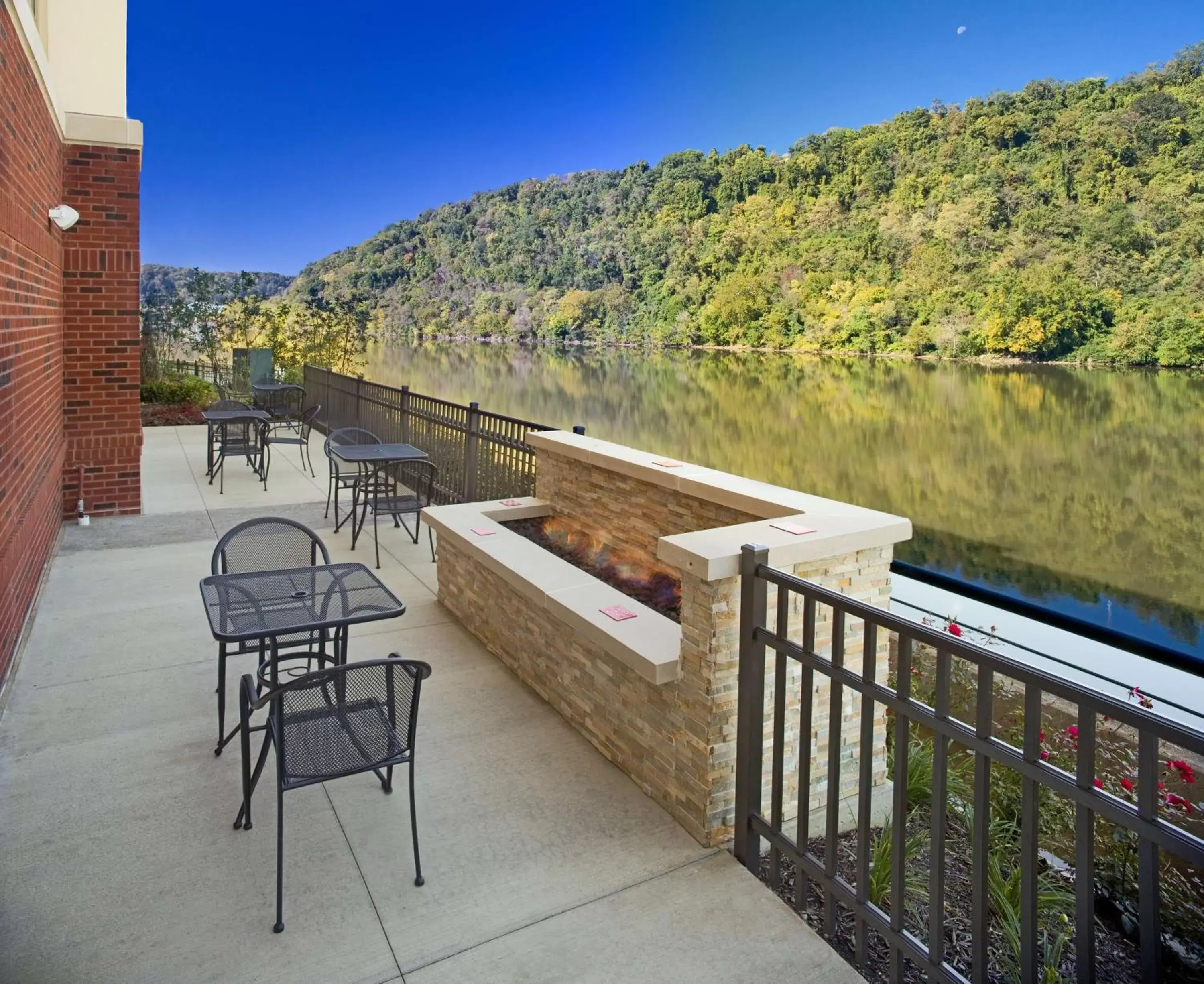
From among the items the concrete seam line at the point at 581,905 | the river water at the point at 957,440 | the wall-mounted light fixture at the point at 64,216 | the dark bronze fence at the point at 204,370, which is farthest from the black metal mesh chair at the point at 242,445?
the river water at the point at 957,440

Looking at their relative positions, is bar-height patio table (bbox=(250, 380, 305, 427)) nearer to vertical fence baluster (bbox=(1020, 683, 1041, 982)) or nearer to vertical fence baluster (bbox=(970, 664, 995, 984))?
vertical fence baluster (bbox=(970, 664, 995, 984))

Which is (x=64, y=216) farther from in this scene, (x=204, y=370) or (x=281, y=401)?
(x=204, y=370)

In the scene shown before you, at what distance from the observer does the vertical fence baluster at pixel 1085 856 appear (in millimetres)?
1501

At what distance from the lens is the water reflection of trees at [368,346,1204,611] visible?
34.7 meters

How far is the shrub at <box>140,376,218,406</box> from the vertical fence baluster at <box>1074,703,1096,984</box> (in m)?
16.7

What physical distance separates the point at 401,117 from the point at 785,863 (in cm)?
8413

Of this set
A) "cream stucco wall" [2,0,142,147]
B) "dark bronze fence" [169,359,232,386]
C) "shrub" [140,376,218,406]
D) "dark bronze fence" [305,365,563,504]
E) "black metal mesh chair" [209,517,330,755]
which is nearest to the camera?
"black metal mesh chair" [209,517,330,755]

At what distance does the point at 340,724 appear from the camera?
239 centimetres

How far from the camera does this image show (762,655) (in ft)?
8.02

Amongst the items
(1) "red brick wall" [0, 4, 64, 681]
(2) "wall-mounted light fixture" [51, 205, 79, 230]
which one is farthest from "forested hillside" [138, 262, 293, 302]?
(1) "red brick wall" [0, 4, 64, 681]

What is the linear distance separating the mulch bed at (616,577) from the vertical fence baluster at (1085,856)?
2.17 meters

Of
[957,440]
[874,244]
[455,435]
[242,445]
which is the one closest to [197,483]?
[242,445]

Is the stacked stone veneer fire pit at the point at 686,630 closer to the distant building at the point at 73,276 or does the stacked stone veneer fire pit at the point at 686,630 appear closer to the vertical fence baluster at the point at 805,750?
the vertical fence baluster at the point at 805,750

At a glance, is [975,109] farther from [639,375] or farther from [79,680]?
[79,680]
